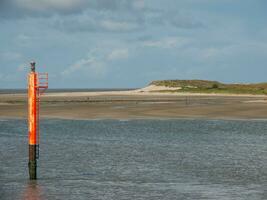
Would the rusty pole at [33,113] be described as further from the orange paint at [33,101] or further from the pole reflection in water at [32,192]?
the pole reflection in water at [32,192]

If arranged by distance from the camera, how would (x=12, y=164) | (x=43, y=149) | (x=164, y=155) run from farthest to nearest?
(x=43, y=149), (x=164, y=155), (x=12, y=164)

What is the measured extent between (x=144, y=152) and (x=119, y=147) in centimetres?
213

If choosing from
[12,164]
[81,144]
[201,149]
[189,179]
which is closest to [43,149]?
[81,144]

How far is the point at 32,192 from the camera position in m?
17.3

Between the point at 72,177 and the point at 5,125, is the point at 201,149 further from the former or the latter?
the point at 5,125

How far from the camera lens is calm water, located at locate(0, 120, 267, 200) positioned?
17.4 m

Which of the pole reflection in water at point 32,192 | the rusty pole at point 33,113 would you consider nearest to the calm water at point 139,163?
the pole reflection in water at point 32,192

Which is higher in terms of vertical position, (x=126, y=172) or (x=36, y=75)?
(x=36, y=75)

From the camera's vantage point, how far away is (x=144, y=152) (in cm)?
2608

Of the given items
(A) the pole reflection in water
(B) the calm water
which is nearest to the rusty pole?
(B) the calm water

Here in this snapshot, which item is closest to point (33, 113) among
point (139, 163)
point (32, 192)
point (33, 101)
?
point (33, 101)

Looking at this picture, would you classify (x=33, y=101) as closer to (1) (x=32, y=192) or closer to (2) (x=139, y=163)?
(1) (x=32, y=192)

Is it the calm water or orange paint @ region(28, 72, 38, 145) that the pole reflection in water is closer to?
the calm water

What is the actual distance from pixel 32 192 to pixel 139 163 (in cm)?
623
